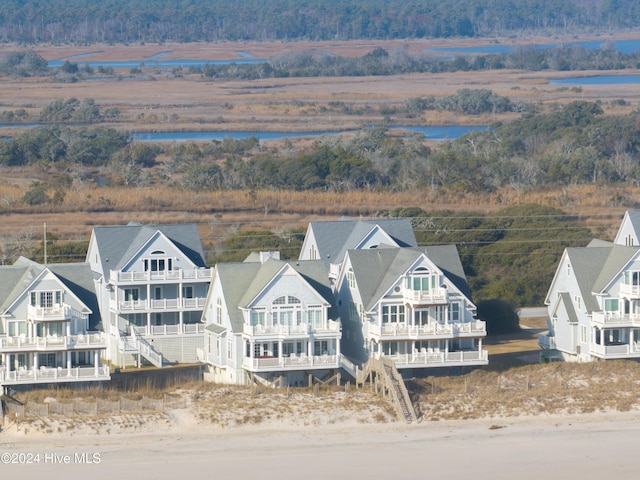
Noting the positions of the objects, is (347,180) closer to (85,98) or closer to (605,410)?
(605,410)

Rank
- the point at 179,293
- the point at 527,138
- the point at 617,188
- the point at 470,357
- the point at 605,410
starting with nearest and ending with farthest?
the point at 605,410, the point at 470,357, the point at 179,293, the point at 617,188, the point at 527,138

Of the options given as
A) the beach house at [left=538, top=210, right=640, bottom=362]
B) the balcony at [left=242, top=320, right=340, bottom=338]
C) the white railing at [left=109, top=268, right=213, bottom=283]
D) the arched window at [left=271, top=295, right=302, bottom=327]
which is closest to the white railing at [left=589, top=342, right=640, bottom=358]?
the beach house at [left=538, top=210, right=640, bottom=362]

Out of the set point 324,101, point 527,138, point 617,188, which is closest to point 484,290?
point 617,188

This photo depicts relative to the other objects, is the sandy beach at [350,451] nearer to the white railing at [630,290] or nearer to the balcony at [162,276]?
the white railing at [630,290]

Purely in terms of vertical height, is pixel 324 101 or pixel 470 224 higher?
pixel 324 101

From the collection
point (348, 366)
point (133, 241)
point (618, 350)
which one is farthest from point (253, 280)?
point (618, 350)

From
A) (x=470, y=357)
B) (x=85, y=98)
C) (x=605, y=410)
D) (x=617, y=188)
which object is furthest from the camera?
(x=85, y=98)

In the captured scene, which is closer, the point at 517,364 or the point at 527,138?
the point at 517,364
